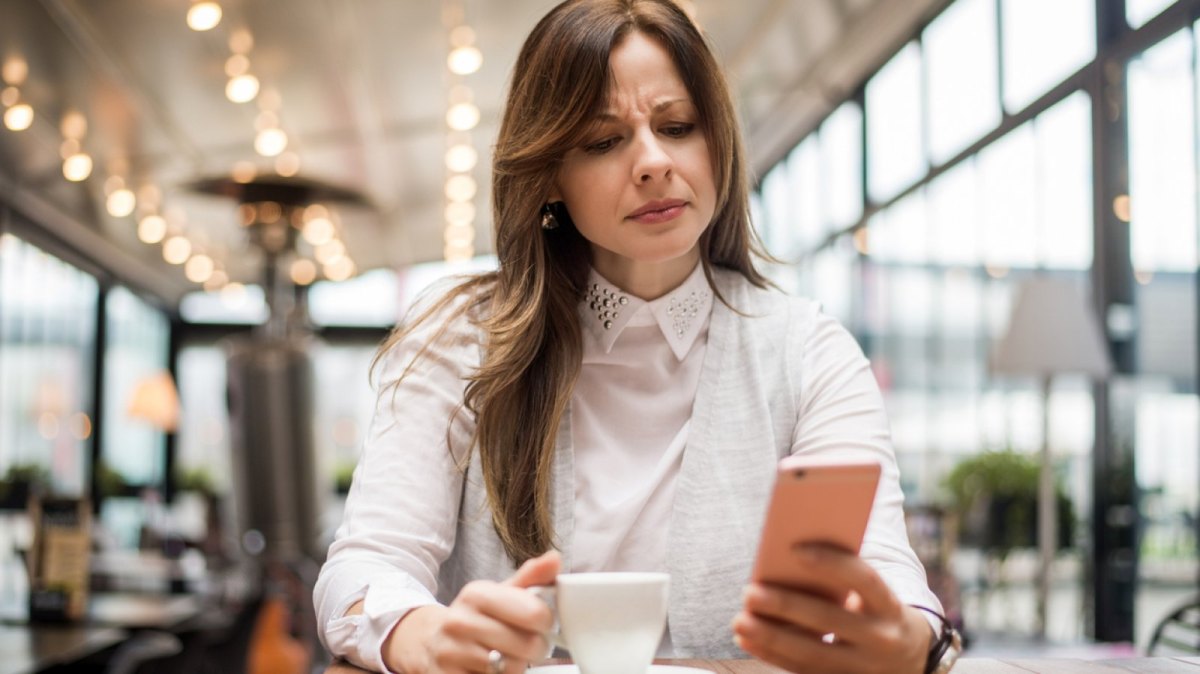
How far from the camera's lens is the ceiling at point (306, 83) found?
5.69 metres

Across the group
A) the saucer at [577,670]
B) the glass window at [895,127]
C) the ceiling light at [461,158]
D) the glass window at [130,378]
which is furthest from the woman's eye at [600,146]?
the glass window at [130,378]

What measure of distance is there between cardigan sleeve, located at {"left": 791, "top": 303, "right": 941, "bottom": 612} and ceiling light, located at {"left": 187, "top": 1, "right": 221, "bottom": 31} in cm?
447

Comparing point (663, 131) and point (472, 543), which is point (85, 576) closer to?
point (472, 543)

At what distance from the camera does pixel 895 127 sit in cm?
778

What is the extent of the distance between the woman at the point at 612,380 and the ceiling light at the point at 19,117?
19.1 ft

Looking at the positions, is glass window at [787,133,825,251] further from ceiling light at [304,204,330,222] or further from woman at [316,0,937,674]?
woman at [316,0,937,674]

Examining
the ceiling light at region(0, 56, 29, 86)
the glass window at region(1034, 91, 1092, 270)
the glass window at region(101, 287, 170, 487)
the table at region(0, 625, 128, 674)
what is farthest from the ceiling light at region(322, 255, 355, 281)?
the table at region(0, 625, 128, 674)

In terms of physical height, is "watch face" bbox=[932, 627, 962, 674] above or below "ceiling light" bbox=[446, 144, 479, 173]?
below

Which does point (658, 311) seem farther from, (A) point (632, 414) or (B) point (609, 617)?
(B) point (609, 617)

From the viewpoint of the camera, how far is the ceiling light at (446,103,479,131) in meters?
7.74

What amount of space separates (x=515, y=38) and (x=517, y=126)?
519 centimetres

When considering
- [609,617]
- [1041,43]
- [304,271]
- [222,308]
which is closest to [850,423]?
[609,617]

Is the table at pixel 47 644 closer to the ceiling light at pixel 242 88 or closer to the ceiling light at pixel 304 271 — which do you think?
the ceiling light at pixel 242 88

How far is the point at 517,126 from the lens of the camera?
1532mm
